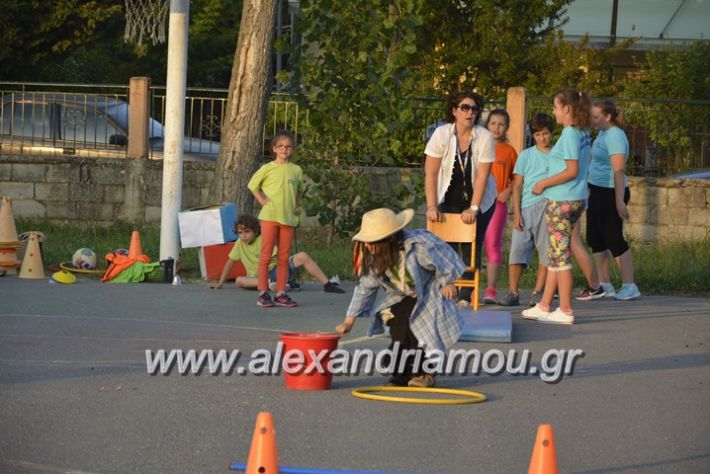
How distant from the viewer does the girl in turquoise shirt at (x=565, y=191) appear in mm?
11891

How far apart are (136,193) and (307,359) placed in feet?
41.8

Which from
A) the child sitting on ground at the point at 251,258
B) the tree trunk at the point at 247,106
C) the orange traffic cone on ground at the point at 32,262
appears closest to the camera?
the child sitting on ground at the point at 251,258

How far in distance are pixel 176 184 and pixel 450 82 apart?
44.0 feet

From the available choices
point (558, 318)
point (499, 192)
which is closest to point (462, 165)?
point (499, 192)

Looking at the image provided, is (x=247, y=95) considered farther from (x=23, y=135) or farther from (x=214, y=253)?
(x=23, y=135)

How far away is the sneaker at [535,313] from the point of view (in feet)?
40.0

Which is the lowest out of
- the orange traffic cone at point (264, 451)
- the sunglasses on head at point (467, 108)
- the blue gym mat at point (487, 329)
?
the blue gym mat at point (487, 329)

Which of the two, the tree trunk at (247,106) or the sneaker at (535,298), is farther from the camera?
the tree trunk at (247,106)

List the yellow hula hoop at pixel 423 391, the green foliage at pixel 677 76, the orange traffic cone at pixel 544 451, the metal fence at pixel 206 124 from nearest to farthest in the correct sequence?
the orange traffic cone at pixel 544 451
the yellow hula hoop at pixel 423 391
the metal fence at pixel 206 124
the green foliage at pixel 677 76

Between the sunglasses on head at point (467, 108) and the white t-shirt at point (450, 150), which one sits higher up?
the sunglasses on head at point (467, 108)

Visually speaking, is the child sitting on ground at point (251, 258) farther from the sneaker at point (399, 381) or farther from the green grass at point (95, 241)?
the sneaker at point (399, 381)

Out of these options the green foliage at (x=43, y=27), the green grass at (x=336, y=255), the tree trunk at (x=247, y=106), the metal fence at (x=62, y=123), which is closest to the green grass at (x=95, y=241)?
the green grass at (x=336, y=255)

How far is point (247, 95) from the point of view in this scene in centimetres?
1700

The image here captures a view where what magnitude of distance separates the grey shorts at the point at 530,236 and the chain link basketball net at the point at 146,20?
561 centimetres
